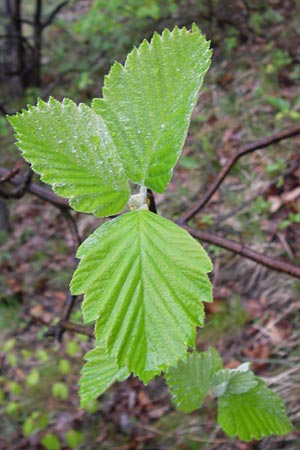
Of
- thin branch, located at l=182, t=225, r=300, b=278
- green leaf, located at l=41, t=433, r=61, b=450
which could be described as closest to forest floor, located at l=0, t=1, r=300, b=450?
green leaf, located at l=41, t=433, r=61, b=450

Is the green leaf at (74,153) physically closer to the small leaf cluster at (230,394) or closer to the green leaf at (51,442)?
the small leaf cluster at (230,394)

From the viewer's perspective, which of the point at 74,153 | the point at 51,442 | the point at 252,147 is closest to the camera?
the point at 74,153

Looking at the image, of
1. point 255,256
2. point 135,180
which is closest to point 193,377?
point 255,256

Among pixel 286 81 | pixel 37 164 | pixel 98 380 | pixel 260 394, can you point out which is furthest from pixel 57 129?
pixel 286 81

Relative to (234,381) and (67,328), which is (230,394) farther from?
(67,328)

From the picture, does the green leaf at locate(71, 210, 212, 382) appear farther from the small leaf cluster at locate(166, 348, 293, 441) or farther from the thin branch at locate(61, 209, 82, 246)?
the thin branch at locate(61, 209, 82, 246)
